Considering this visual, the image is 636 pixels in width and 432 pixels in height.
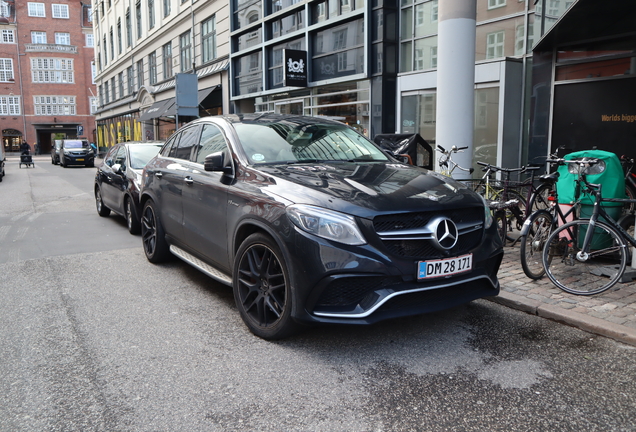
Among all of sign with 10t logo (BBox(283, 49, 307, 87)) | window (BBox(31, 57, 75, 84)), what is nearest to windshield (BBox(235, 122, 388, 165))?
sign with 10t logo (BBox(283, 49, 307, 87))

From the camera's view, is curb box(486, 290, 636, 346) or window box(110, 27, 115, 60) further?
window box(110, 27, 115, 60)

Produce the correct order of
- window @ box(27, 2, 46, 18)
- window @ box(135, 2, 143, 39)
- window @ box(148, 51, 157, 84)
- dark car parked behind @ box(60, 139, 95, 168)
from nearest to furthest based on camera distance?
dark car parked behind @ box(60, 139, 95, 168) < window @ box(148, 51, 157, 84) < window @ box(135, 2, 143, 39) < window @ box(27, 2, 46, 18)

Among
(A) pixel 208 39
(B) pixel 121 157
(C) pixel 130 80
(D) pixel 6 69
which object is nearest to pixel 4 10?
(D) pixel 6 69

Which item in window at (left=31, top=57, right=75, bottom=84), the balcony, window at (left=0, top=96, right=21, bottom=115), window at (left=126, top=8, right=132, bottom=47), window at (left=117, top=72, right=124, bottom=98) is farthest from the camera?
window at (left=31, top=57, right=75, bottom=84)

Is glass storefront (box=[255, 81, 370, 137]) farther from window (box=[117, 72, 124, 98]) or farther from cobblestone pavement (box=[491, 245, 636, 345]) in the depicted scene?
window (box=[117, 72, 124, 98])

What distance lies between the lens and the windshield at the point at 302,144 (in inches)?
185

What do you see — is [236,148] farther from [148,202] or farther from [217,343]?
[148,202]

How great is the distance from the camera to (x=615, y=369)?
353cm

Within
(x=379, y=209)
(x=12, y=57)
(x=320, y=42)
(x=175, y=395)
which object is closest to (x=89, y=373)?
(x=175, y=395)

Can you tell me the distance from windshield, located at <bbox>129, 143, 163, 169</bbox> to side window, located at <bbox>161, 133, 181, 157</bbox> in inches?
104

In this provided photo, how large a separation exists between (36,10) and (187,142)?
251 feet

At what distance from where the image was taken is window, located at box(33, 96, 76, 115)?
68875mm

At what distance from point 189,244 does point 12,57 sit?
75870mm

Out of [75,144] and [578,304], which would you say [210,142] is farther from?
[75,144]
